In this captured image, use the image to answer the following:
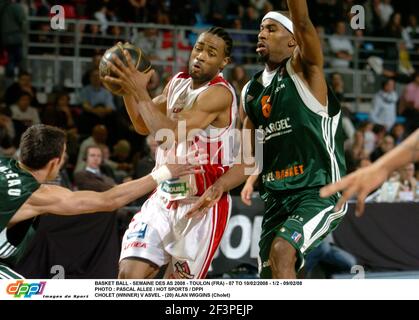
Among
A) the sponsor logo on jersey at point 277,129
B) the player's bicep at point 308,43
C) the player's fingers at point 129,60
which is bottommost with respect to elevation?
the sponsor logo on jersey at point 277,129

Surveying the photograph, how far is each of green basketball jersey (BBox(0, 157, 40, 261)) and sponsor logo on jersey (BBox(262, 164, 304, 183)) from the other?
164 cm

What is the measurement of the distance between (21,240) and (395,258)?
208 inches

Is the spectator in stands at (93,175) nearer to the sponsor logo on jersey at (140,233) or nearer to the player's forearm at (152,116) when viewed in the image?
the sponsor logo on jersey at (140,233)

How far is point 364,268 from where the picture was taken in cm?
922

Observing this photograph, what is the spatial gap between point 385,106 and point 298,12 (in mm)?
8207

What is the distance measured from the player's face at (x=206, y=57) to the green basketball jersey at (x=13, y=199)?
1.64 meters

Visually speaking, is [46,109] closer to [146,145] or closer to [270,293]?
[146,145]

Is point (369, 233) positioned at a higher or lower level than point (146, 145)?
lower

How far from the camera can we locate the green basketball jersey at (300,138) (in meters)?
5.75

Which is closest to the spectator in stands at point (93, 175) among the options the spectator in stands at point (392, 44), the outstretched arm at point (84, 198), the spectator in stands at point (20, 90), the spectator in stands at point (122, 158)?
the spectator in stands at point (122, 158)

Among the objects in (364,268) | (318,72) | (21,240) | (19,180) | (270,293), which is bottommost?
(364,268)

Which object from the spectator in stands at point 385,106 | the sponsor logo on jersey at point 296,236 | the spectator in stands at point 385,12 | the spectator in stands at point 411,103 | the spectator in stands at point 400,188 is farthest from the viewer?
Result: the spectator in stands at point 385,12

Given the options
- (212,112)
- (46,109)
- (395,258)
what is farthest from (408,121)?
(212,112)

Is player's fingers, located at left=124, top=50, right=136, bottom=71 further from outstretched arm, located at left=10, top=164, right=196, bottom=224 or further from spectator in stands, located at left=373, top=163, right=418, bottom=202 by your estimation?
spectator in stands, located at left=373, top=163, right=418, bottom=202
